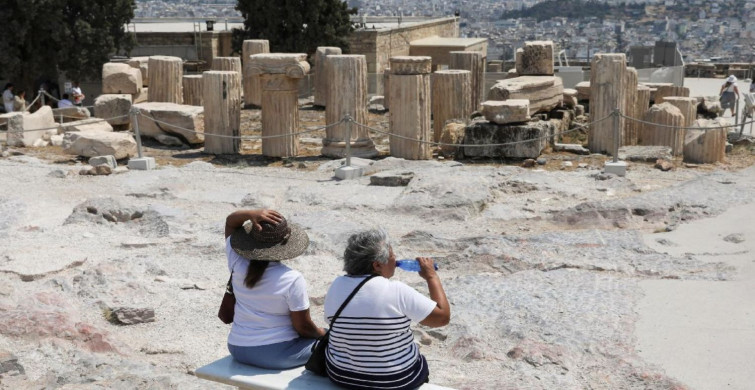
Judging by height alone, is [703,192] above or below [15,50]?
below

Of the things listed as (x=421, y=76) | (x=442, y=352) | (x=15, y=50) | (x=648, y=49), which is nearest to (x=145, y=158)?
(x=421, y=76)

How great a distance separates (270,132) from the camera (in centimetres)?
1409

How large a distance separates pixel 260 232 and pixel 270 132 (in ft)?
30.0

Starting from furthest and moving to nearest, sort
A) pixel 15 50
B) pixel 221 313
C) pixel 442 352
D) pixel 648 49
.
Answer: pixel 648 49 < pixel 15 50 < pixel 442 352 < pixel 221 313

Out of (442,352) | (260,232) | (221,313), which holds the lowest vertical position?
(442,352)

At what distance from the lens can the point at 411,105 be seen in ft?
45.2

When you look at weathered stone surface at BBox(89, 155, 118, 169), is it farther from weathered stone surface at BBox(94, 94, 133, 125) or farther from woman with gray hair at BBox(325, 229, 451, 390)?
woman with gray hair at BBox(325, 229, 451, 390)

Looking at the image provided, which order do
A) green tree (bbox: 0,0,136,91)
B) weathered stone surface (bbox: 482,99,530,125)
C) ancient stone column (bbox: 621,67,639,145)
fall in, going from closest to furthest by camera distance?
weathered stone surface (bbox: 482,99,530,125), ancient stone column (bbox: 621,67,639,145), green tree (bbox: 0,0,136,91)

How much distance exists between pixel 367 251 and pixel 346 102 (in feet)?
30.6

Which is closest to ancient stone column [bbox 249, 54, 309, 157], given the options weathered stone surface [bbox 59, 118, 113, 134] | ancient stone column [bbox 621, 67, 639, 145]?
weathered stone surface [bbox 59, 118, 113, 134]

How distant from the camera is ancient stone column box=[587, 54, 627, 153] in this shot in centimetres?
1373

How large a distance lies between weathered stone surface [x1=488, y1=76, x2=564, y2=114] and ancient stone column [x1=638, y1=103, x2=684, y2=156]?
1572mm

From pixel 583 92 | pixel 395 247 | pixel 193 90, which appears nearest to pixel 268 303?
pixel 395 247

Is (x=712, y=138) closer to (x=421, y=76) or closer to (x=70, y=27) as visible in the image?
(x=421, y=76)
